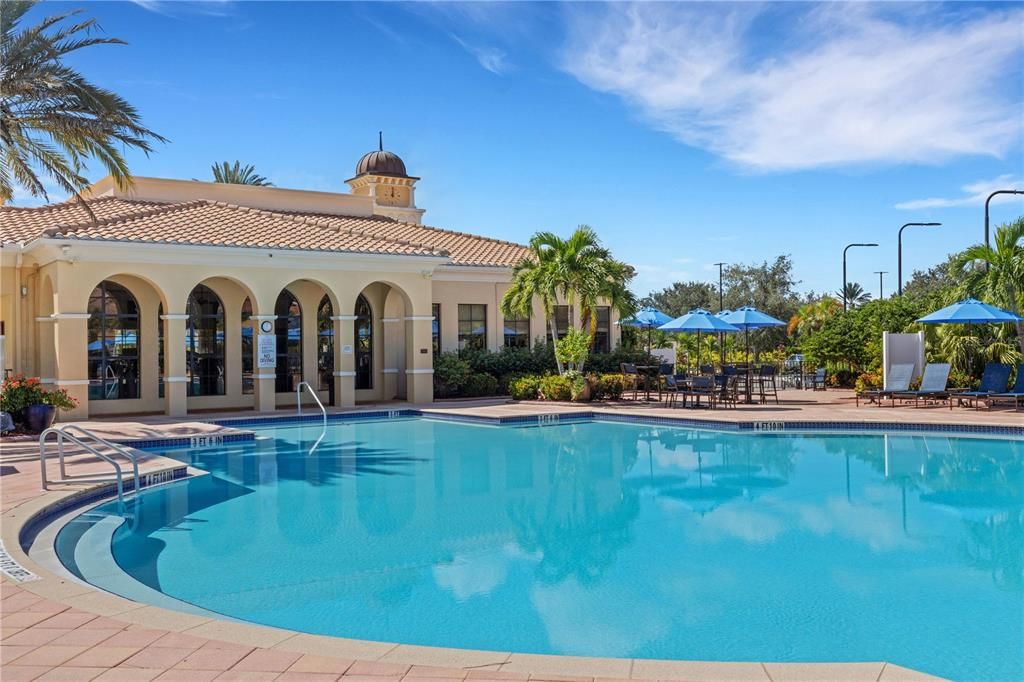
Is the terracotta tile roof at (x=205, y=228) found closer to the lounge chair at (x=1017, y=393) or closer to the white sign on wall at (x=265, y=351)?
the white sign on wall at (x=265, y=351)

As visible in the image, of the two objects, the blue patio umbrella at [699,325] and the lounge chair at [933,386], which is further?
the blue patio umbrella at [699,325]

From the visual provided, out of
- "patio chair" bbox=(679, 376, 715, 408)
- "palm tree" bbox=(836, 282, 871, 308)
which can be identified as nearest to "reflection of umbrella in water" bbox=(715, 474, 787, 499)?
"patio chair" bbox=(679, 376, 715, 408)

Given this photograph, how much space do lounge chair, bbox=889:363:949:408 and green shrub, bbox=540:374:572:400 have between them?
26.3ft

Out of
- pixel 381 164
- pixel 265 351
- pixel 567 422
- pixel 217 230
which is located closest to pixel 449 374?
pixel 567 422

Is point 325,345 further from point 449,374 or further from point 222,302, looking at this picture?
point 449,374

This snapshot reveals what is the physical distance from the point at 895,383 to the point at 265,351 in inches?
611

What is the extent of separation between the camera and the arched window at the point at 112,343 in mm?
20297

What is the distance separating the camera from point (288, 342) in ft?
74.4

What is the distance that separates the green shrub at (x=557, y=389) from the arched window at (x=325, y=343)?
19.1ft

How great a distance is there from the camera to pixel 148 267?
19.1 m

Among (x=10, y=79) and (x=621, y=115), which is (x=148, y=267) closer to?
(x=10, y=79)

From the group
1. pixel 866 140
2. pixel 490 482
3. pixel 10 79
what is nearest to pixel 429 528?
pixel 490 482

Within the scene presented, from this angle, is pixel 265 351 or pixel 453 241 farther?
pixel 453 241

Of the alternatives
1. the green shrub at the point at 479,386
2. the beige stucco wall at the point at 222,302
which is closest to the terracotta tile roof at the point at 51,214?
the beige stucco wall at the point at 222,302
